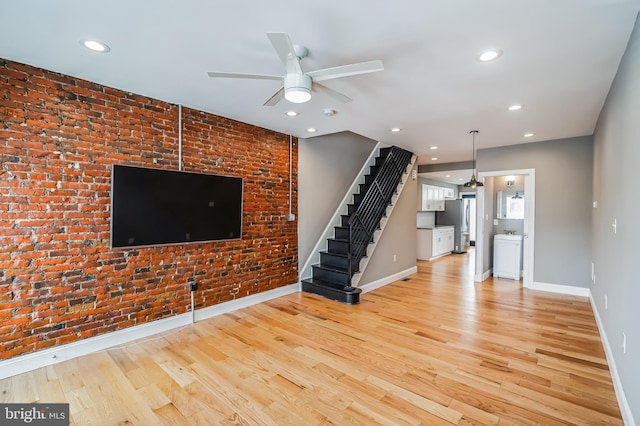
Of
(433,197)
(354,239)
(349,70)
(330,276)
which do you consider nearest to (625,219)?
(349,70)

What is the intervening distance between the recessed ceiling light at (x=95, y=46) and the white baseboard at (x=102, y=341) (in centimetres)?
259

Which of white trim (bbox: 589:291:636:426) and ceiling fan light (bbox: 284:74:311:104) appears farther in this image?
ceiling fan light (bbox: 284:74:311:104)

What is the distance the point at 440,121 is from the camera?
13.3ft

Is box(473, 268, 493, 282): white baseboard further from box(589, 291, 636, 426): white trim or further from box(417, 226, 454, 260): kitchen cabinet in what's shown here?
box(589, 291, 636, 426): white trim

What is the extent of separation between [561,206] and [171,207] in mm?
5984

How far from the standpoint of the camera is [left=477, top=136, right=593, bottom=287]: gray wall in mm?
4789

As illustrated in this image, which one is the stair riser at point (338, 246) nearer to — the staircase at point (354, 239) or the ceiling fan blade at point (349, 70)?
the staircase at point (354, 239)

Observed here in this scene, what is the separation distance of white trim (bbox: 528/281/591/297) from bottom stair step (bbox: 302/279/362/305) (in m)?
3.29

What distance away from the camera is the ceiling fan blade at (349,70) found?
6.16ft

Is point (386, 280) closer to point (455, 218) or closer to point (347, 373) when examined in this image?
point (347, 373)

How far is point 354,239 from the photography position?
4918 mm

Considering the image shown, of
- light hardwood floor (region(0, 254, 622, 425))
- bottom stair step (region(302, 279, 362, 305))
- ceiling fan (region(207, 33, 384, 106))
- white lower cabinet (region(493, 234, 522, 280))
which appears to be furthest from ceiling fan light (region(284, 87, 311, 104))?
white lower cabinet (region(493, 234, 522, 280))

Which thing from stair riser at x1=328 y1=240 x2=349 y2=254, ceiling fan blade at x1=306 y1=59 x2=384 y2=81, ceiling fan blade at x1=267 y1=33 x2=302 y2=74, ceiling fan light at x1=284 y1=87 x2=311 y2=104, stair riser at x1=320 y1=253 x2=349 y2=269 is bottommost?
stair riser at x1=320 y1=253 x2=349 y2=269

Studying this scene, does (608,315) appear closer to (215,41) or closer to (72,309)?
(215,41)
